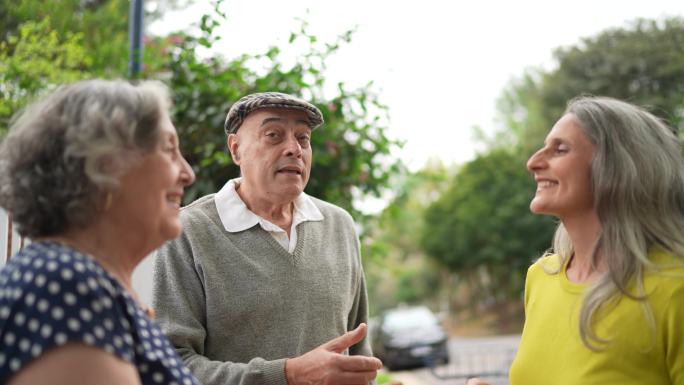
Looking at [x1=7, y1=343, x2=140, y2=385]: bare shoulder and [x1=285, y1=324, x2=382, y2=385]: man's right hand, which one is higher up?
[x1=7, y1=343, x2=140, y2=385]: bare shoulder

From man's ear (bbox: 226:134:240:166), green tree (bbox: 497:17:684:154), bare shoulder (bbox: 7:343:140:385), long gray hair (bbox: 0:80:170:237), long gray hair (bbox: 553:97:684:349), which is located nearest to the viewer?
bare shoulder (bbox: 7:343:140:385)

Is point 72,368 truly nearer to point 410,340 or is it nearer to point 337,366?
point 337,366

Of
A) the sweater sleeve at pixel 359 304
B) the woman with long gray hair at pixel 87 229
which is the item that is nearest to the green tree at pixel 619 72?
the sweater sleeve at pixel 359 304

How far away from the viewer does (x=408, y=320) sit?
1517 centimetres

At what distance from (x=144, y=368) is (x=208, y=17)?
9.32ft

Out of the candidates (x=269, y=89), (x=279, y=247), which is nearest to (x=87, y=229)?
(x=279, y=247)

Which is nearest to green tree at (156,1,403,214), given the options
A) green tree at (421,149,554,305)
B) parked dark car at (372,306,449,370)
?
parked dark car at (372,306,449,370)

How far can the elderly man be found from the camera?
7.41 feet

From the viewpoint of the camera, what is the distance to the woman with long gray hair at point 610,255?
1.82m

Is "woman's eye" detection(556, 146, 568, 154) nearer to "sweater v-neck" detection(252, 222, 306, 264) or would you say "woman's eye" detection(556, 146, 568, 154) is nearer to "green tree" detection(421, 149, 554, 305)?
"sweater v-neck" detection(252, 222, 306, 264)

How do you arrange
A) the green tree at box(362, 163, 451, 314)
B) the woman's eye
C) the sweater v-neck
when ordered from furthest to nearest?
the green tree at box(362, 163, 451, 314), the sweater v-neck, the woman's eye

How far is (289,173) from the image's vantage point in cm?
251

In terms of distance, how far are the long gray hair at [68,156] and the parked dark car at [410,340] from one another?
42.8 feet

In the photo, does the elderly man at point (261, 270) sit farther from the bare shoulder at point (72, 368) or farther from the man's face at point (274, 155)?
the bare shoulder at point (72, 368)
